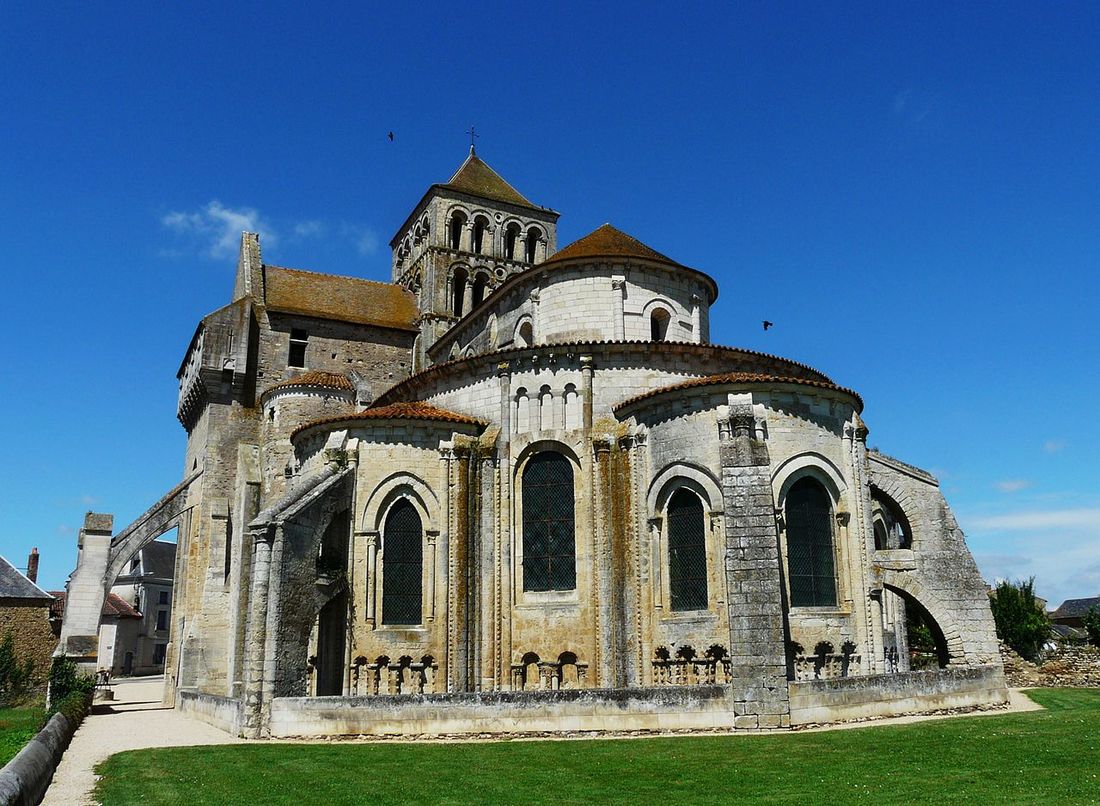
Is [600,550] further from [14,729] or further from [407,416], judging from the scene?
[14,729]

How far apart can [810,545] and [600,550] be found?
4.68 m

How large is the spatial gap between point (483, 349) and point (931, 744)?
1858 cm

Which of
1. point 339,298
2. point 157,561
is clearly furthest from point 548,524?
point 157,561

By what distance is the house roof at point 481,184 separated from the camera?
40.2 meters

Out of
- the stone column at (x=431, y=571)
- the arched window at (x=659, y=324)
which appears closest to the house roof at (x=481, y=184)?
the arched window at (x=659, y=324)

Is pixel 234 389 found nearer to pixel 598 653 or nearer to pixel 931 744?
pixel 598 653

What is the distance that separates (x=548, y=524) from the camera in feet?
70.6

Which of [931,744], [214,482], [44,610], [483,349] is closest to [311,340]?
[214,482]

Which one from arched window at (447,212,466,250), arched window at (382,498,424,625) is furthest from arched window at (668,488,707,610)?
arched window at (447,212,466,250)

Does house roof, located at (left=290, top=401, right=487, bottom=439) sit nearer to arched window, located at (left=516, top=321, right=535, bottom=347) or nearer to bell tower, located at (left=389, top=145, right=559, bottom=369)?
arched window, located at (left=516, top=321, right=535, bottom=347)

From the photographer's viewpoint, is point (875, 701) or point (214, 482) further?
point (214, 482)

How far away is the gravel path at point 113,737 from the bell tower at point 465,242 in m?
16.2

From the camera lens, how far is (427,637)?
67.4 feet

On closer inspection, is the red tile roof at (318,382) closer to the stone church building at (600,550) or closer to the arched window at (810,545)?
the stone church building at (600,550)
